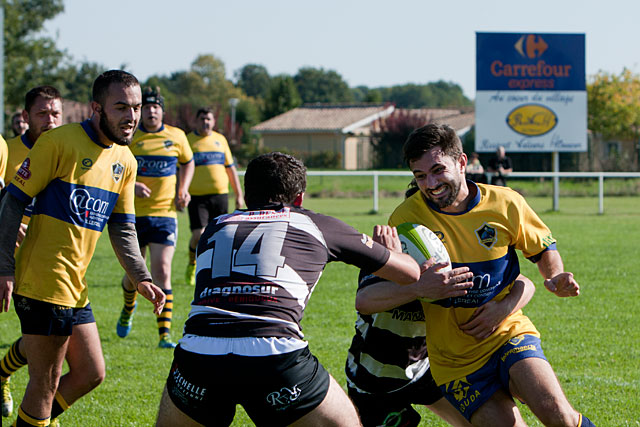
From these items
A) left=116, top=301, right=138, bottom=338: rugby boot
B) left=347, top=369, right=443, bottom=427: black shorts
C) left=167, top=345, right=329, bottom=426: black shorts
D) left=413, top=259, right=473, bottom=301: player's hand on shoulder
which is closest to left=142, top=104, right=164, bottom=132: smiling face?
left=116, top=301, right=138, bottom=338: rugby boot

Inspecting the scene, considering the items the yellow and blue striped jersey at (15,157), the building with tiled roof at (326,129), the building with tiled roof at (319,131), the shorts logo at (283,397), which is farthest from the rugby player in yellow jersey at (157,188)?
the building with tiled roof at (319,131)

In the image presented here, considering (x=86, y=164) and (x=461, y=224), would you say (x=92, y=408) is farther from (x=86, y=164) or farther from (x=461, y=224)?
(x=461, y=224)

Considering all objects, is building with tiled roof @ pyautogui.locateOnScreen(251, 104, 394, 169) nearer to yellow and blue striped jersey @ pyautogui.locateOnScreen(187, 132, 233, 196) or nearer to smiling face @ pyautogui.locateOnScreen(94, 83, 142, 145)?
yellow and blue striped jersey @ pyautogui.locateOnScreen(187, 132, 233, 196)

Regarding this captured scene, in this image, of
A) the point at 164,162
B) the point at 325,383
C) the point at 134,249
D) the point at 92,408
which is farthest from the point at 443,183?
the point at 164,162

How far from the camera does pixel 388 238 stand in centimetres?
354

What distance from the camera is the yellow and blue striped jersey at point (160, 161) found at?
8.39 metres

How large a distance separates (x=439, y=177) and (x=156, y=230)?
15.5 feet

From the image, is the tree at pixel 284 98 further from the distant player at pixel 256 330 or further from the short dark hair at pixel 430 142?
the distant player at pixel 256 330

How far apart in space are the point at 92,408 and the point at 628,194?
2828 cm

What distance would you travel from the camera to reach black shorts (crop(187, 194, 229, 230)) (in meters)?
11.4

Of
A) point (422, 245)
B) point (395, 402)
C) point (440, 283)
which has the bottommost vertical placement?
point (395, 402)

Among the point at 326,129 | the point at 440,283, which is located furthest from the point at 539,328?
the point at 326,129

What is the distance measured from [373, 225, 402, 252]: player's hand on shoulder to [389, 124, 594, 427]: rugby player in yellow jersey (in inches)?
20.2

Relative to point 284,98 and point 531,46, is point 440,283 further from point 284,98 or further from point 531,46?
point 284,98
